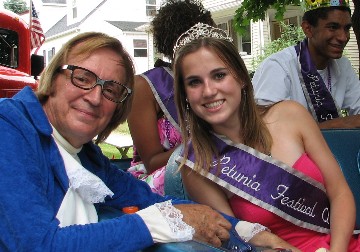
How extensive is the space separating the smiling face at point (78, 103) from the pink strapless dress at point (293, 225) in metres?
0.70

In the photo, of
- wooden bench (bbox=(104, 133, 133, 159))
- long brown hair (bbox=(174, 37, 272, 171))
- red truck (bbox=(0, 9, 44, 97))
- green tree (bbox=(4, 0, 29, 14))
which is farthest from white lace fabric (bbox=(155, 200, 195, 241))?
green tree (bbox=(4, 0, 29, 14))

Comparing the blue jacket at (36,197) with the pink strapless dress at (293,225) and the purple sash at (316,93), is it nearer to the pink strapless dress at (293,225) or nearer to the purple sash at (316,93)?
the pink strapless dress at (293,225)

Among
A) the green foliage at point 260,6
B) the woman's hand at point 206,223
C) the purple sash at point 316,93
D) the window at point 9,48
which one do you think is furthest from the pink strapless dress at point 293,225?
the window at point 9,48

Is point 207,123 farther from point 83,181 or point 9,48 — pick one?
point 9,48

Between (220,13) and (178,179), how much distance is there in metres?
16.2

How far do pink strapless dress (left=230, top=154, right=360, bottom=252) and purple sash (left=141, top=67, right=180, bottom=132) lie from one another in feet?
2.52

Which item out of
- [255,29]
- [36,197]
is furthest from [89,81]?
[255,29]

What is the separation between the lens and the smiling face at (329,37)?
10.3ft

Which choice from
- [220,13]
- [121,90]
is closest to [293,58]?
A: [121,90]

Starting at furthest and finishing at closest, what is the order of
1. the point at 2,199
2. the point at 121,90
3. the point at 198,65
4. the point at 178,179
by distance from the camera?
1. the point at 178,179
2. the point at 198,65
3. the point at 121,90
4. the point at 2,199

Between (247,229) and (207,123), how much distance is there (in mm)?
546

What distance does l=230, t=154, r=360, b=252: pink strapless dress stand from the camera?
79.3 inches

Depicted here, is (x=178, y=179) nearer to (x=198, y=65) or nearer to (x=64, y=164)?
(x=198, y=65)

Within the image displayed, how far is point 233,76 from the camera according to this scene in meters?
2.07
